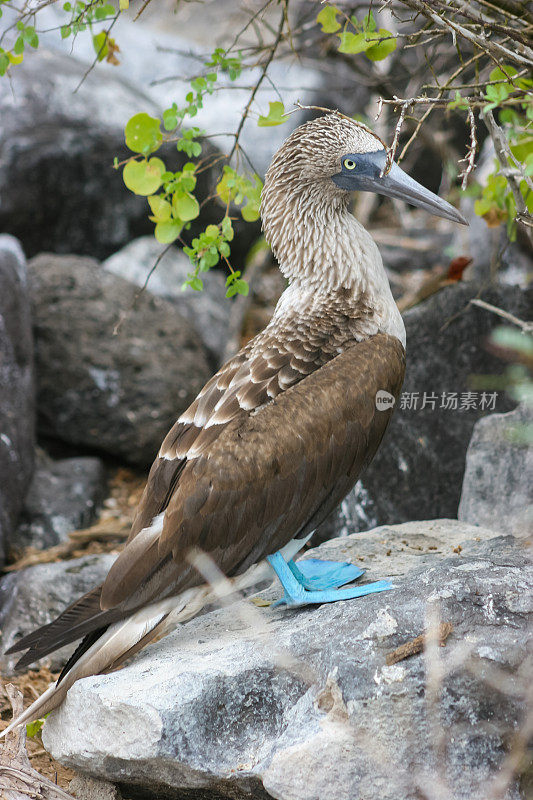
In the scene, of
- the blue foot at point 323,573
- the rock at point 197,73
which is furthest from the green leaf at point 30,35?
the rock at point 197,73

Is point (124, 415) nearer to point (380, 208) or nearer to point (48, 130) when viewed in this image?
point (48, 130)

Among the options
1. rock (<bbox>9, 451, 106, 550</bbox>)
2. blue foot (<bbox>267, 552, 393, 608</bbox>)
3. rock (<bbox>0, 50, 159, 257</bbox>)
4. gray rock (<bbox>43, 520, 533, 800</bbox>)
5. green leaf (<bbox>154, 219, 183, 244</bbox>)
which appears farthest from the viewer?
rock (<bbox>0, 50, 159, 257</bbox>)

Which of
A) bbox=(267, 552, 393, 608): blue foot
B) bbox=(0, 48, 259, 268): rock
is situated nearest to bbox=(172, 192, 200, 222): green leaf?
bbox=(267, 552, 393, 608): blue foot

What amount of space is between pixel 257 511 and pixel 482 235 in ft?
16.9

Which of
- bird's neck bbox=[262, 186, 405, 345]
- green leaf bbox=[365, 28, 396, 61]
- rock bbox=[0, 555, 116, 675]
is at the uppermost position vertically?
green leaf bbox=[365, 28, 396, 61]

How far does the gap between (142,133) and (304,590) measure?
2.24 m

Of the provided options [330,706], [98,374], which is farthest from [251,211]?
[98,374]

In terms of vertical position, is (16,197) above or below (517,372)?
above

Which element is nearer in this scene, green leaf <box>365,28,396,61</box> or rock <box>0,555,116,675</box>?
Result: green leaf <box>365,28,396,61</box>

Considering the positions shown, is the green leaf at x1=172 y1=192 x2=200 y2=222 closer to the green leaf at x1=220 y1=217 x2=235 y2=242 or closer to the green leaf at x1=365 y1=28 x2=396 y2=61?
the green leaf at x1=220 y1=217 x2=235 y2=242

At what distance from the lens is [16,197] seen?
8.03 meters

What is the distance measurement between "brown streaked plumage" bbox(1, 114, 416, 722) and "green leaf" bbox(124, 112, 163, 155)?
835 millimetres

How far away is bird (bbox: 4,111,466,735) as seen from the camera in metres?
3.57

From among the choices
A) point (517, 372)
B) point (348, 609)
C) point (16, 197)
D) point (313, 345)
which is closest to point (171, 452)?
point (313, 345)
